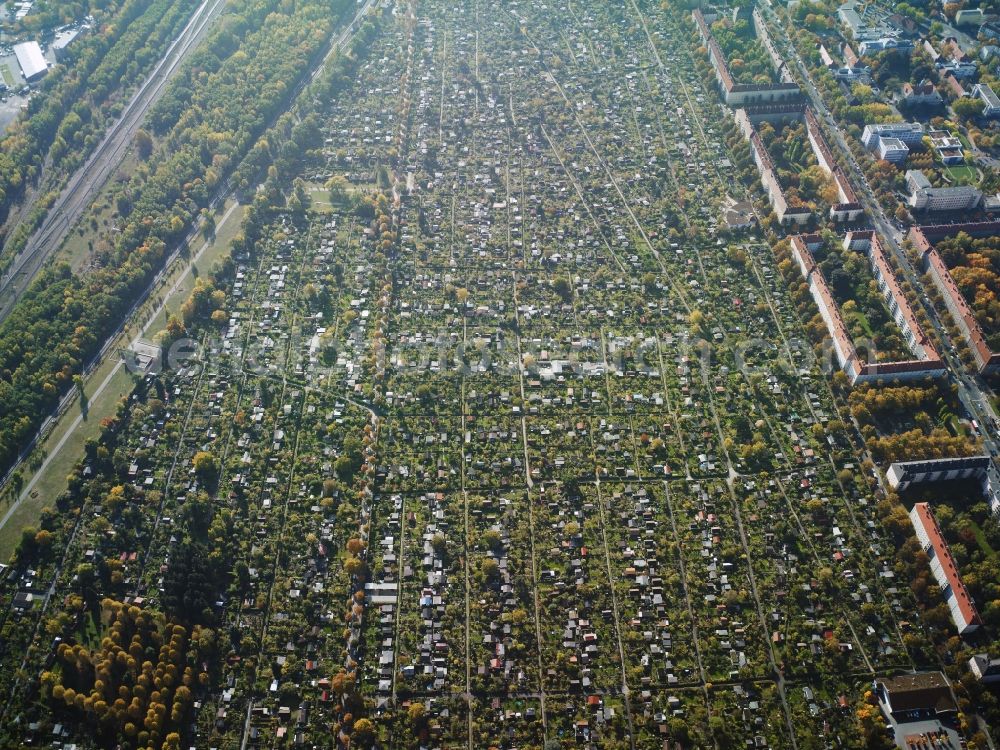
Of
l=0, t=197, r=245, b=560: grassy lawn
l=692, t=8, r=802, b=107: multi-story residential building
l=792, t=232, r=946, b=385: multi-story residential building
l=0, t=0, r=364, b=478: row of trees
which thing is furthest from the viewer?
l=692, t=8, r=802, b=107: multi-story residential building

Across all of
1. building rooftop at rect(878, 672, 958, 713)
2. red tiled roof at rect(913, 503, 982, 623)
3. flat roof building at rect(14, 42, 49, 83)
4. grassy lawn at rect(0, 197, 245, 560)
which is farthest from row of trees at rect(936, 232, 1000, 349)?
flat roof building at rect(14, 42, 49, 83)

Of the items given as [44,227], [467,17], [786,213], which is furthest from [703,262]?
[44,227]

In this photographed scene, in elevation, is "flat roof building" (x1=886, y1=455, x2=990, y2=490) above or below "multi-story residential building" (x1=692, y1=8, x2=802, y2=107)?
below

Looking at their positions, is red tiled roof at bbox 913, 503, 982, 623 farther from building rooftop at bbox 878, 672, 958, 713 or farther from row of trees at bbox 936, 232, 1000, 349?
row of trees at bbox 936, 232, 1000, 349

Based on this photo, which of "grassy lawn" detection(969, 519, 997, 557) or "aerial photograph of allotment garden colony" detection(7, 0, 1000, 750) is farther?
"grassy lawn" detection(969, 519, 997, 557)

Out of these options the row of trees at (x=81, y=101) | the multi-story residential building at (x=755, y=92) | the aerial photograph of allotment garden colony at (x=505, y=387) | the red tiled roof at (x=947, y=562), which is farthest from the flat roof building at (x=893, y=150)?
the row of trees at (x=81, y=101)

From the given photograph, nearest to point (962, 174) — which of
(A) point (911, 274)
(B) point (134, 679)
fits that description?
(A) point (911, 274)
